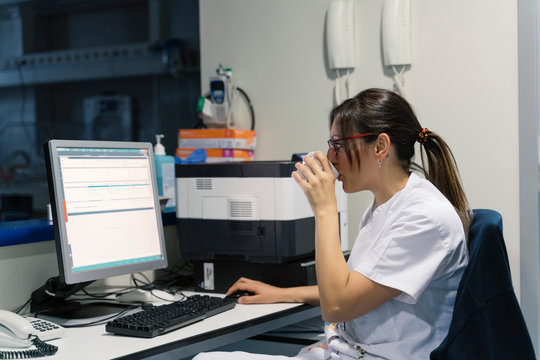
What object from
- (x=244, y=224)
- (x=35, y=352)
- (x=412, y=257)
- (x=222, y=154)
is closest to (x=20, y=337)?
(x=35, y=352)

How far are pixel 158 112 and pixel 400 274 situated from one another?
350cm

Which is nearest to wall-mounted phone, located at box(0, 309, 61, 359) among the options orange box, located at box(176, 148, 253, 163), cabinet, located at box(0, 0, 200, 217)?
orange box, located at box(176, 148, 253, 163)

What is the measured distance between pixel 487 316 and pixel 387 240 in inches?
9.6

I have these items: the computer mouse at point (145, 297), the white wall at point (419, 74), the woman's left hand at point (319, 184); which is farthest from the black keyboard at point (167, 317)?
the white wall at point (419, 74)

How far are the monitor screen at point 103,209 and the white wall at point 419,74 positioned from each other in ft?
3.07

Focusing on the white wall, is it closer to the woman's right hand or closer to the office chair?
the woman's right hand

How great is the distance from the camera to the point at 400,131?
135 cm

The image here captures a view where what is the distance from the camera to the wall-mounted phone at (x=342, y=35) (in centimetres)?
232

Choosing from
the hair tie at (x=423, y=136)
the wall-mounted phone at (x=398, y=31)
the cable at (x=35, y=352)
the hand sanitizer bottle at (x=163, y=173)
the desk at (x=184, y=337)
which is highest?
the wall-mounted phone at (x=398, y=31)

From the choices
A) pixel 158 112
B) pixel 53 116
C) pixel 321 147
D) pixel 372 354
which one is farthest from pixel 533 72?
pixel 53 116

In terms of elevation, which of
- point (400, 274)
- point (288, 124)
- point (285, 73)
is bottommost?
point (400, 274)

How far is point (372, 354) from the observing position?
130cm

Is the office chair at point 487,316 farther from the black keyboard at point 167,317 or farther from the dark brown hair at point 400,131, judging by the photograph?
the black keyboard at point 167,317

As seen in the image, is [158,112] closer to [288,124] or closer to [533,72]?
[288,124]
